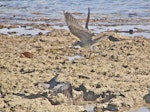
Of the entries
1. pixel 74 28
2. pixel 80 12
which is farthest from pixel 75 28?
pixel 80 12

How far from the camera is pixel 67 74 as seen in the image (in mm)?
7805

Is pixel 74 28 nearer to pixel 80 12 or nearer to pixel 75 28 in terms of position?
pixel 75 28

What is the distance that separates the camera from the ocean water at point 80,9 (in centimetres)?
2031

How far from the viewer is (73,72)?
26.1ft

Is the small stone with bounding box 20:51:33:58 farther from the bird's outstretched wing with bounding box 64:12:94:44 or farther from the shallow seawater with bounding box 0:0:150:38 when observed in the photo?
the shallow seawater with bounding box 0:0:150:38

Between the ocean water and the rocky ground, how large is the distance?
28.6ft

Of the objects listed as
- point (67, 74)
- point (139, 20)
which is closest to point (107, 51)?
point (67, 74)

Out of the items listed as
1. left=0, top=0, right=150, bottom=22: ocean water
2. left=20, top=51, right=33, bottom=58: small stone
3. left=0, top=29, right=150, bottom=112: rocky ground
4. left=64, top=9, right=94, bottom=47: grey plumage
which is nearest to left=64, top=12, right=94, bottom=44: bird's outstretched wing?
left=64, top=9, right=94, bottom=47: grey plumage

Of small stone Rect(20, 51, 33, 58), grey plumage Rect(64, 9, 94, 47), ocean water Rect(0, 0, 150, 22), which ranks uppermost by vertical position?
grey plumage Rect(64, 9, 94, 47)

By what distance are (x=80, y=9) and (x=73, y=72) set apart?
1535 centimetres

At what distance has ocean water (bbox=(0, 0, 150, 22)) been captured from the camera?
66.6 ft

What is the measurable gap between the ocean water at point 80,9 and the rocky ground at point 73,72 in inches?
343

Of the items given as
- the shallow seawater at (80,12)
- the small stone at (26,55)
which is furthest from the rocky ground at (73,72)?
the shallow seawater at (80,12)

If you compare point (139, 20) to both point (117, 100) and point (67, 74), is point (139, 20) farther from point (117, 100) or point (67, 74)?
point (117, 100)
